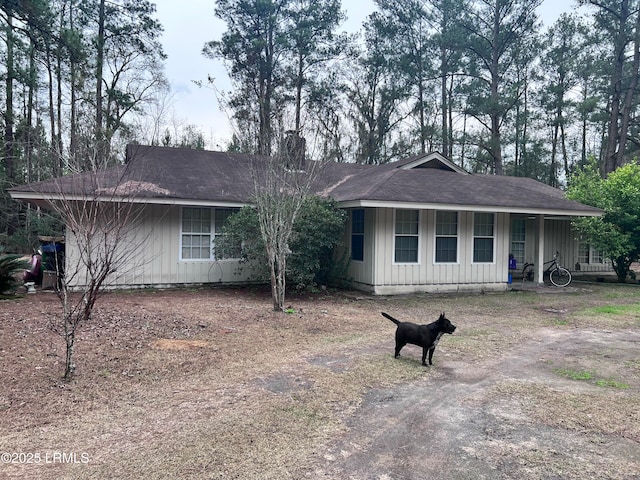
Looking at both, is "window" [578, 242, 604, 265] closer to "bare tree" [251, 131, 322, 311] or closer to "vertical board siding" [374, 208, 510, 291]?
"vertical board siding" [374, 208, 510, 291]

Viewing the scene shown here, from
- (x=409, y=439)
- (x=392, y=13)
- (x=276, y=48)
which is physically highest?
(x=392, y=13)

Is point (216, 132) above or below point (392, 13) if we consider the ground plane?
below

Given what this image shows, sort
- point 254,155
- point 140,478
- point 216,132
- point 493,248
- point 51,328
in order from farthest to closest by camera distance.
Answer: point 216,132, point 493,248, point 254,155, point 51,328, point 140,478

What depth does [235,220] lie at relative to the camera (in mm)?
11070

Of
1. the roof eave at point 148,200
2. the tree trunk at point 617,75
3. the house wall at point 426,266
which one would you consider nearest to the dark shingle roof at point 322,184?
the roof eave at point 148,200

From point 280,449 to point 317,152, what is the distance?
821cm

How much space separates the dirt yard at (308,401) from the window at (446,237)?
4.21m

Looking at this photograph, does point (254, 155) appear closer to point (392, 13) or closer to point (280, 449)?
point (280, 449)

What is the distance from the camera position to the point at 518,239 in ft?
52.7

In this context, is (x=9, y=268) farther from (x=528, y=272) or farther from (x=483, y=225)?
(x=528, y=272)

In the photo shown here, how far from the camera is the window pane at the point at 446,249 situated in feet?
40.1

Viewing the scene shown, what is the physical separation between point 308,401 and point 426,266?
8.35 meters

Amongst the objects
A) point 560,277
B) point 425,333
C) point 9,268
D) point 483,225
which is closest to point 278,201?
point 425,333

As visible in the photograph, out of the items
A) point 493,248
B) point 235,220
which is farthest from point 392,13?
point 235,220
